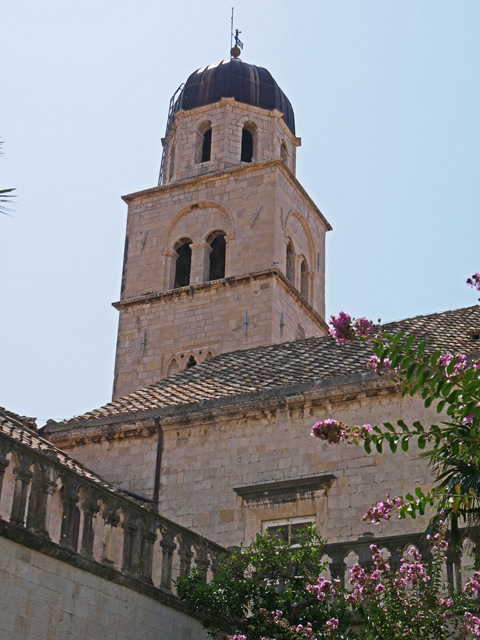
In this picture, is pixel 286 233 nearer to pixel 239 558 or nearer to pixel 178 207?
pixel 178 207

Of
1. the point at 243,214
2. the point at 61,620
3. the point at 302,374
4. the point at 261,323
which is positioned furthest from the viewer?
the point at 243,214

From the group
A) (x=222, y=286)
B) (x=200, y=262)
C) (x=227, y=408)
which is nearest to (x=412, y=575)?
(x=227, y=408)

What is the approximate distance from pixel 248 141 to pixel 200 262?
5.47 meters

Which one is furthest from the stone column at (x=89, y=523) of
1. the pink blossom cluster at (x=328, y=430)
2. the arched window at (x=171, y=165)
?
the arched window at (x=171, y=165)

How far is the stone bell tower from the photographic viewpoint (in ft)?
97.2

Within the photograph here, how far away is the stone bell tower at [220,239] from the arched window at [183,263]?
30mm

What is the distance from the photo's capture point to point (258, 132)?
111ft

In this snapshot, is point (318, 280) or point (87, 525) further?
point (318, 280)

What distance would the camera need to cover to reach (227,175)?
32344 mm

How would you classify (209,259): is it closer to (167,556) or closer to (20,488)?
(167,556)

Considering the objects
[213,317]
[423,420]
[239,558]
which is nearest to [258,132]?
[213,317]

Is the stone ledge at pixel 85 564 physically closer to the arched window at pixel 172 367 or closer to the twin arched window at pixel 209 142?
the arched window at pixel 172 367

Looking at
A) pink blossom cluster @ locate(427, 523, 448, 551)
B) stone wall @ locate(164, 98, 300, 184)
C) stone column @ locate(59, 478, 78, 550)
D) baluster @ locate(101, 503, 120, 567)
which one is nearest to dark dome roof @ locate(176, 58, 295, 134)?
stone wall @ locate(164, 98, 300, 184)

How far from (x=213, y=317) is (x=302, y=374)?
11836 millimetres
